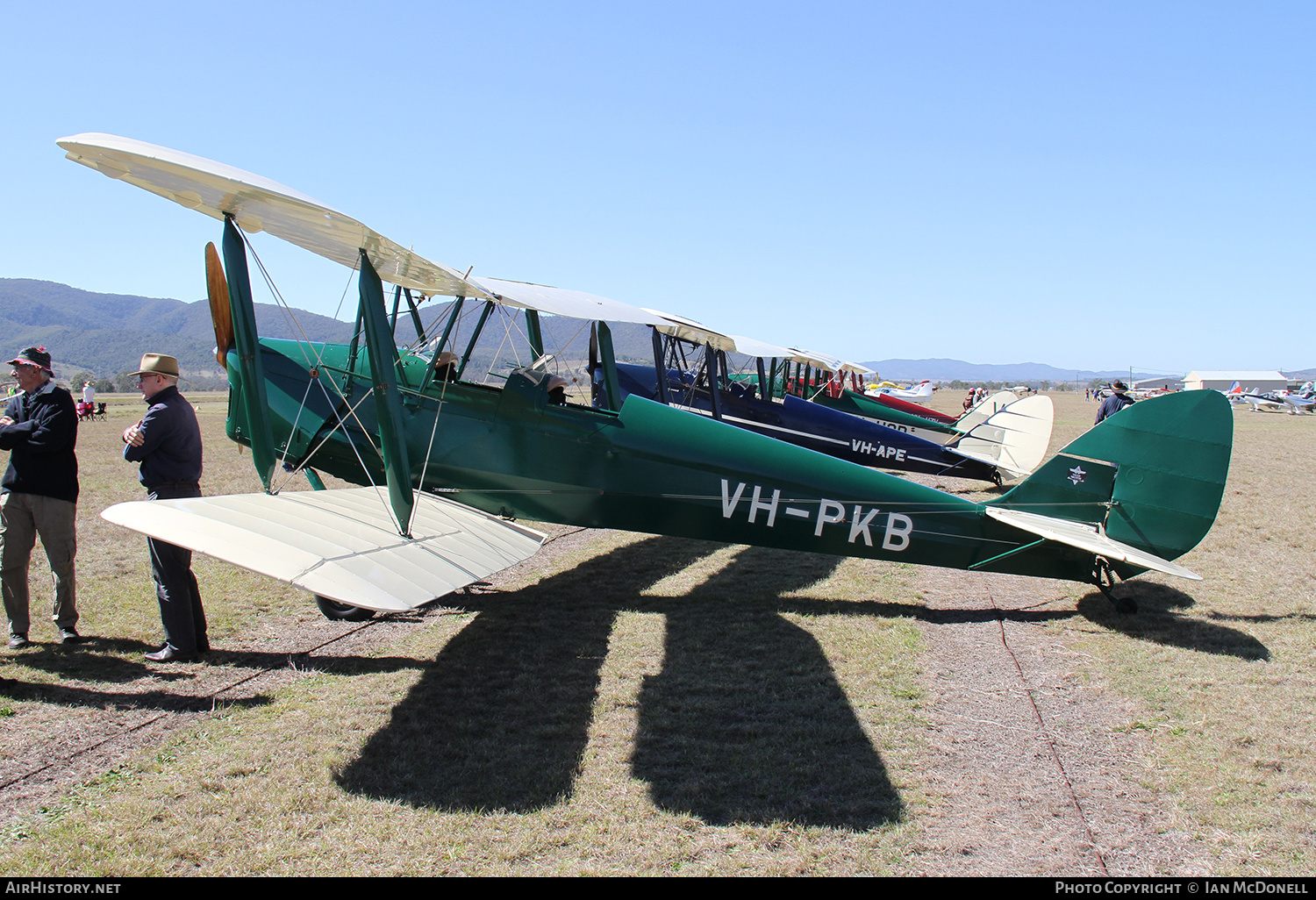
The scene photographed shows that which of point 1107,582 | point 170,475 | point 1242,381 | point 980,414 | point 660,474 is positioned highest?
point 1242,381

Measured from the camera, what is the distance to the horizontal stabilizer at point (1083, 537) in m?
5.02

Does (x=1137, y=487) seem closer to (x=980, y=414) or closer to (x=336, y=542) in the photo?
(x=336, y=542)

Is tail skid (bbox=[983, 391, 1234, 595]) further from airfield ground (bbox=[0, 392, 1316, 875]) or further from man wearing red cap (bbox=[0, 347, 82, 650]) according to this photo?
man wearing red cap (bbox=[0, 347, 82, 650])

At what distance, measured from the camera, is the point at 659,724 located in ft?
12.9

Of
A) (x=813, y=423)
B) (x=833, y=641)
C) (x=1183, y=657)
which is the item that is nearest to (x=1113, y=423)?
(x=1183, y=657)

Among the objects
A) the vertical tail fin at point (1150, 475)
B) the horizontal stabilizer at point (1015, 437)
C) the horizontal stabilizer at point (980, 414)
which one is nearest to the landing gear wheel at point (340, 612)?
the vertical tail fin at point (1150, 475)

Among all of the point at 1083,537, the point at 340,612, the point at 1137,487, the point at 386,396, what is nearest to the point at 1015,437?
the point at 1137,487

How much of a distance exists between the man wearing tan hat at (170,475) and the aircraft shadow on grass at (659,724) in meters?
1.51

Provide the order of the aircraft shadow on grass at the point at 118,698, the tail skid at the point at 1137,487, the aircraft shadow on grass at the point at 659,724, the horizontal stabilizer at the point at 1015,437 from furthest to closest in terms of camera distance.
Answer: the horizontal stabilizer at the point at 1015,437 → the tail skid at the point at 1137,487 → the aircraft shadow on grass at the point at 118,698 → the aircraft shadow on grass at the point at 659,724

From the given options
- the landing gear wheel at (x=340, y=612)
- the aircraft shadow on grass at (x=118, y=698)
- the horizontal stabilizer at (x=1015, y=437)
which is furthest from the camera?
the horizontal stabilizer at (x=1015, y=437)

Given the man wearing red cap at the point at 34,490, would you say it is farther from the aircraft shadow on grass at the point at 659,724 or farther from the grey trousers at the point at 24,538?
the aircraft shadow on grass at the point at 659,724

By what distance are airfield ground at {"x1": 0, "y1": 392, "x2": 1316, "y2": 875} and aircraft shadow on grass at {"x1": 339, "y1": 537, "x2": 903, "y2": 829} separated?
0.06 ft

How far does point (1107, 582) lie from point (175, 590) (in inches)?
254

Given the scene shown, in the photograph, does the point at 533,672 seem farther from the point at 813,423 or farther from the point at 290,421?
the point at 813,423
